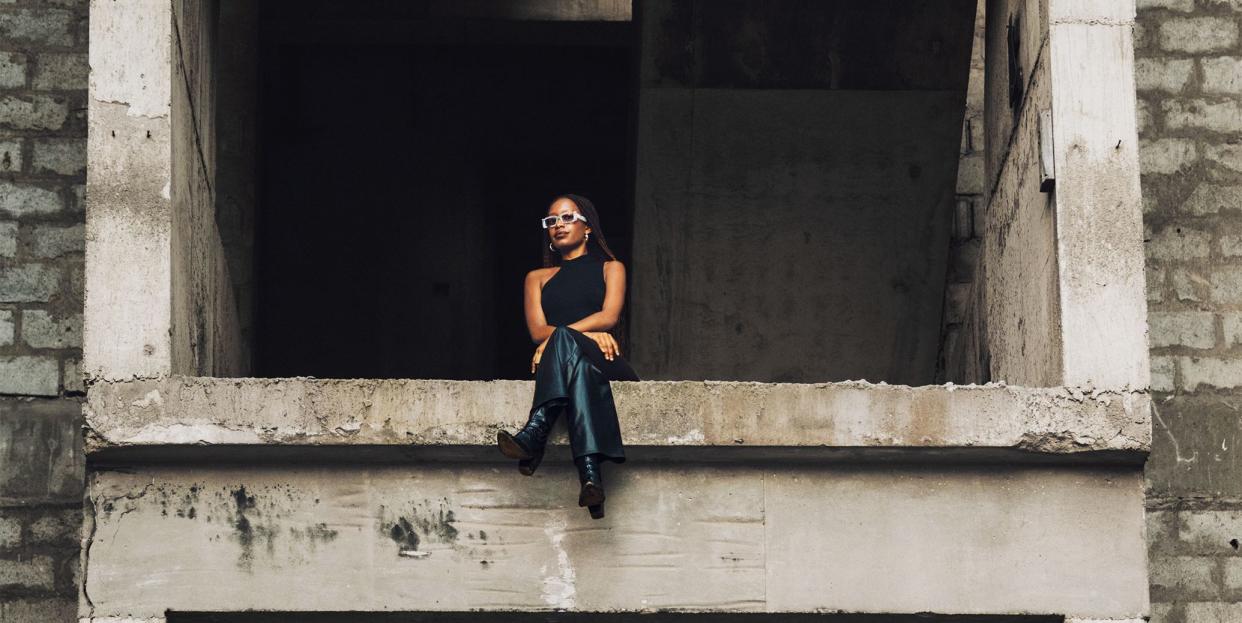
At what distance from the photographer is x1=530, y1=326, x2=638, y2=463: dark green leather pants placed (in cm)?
747

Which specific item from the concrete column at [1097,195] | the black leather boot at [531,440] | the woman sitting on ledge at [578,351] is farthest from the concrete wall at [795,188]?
the black leather boot at [531,440]

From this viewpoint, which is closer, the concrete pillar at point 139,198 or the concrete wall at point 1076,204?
the concrete pillar at point 139,198

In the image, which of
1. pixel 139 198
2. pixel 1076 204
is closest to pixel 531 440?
pixel 139 198

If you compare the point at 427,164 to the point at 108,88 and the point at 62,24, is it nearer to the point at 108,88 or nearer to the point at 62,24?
the point at 62,24

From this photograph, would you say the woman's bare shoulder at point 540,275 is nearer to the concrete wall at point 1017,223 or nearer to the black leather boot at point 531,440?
the black leather boot at point 531,440

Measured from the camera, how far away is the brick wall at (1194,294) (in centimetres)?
1037

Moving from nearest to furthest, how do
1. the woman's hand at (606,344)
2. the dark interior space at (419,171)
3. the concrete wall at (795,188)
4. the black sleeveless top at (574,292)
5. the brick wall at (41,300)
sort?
the woman's hand at (606,344), the black sleeveless top at (574,292), the brick wall at (41,300), the concrete wall at (795,188), the dark interior space at (419,171)

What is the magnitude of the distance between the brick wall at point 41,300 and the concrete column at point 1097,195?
4971 mm

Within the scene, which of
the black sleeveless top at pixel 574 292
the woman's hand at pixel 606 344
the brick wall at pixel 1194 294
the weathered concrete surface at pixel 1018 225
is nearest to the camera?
the woman's hand at pixel 606 344

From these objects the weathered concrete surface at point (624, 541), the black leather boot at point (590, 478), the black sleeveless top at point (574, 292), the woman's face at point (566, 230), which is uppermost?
the woman's face at point (566, 230)

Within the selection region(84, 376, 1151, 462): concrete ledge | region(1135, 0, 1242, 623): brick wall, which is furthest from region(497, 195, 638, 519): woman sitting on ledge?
region(1135, 0, 1242, 623): brick wall

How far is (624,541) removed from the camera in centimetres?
777

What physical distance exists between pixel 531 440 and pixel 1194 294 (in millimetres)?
4520

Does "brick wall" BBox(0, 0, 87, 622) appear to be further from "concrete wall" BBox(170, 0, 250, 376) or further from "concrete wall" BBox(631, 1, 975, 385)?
"concrete wall" BBox(631, 1, 975, 385)
